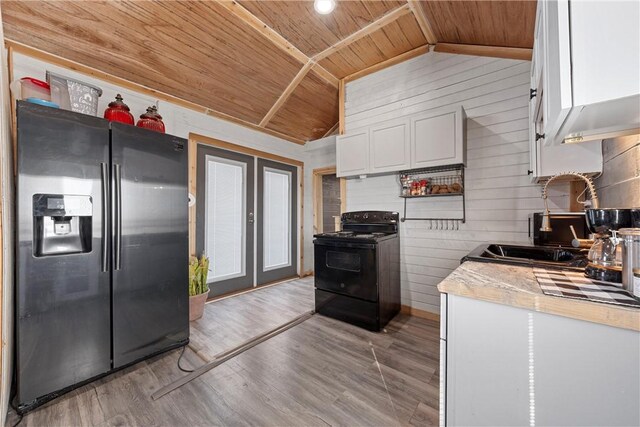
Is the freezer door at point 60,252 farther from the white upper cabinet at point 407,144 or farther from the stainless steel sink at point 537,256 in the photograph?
the stainless steel sink at point 537,256

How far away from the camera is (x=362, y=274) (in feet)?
8.29

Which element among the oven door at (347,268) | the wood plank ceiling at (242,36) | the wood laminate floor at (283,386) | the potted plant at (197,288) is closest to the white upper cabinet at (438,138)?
the wood plank ceiling at (242,36)

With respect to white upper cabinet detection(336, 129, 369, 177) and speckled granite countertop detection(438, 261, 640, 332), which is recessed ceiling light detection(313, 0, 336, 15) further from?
speckled granite countertop detection(438, 261, 640, 332)

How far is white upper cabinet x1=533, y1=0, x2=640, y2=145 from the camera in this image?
2.27 feet

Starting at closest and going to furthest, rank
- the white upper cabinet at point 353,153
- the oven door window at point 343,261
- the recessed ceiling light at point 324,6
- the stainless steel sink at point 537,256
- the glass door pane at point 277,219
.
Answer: the stainless steel sink at point 537,256 < the recessed ceiling light at point 324,6 < the oven door window at point 343,261 < the white upper cabinet at point 353,153 < the glass door pane at point 277,219

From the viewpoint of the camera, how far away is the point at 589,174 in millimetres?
1624

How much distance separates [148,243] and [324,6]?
2.52 meters

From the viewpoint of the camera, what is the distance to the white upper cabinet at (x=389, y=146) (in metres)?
2.65

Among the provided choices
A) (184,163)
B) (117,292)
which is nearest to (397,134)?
(184,163)

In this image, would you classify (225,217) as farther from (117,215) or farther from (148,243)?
(117,215)

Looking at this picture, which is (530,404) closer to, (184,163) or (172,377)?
(172,377)

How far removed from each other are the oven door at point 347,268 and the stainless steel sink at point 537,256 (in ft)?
3.25

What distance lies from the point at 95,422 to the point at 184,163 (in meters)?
1.82

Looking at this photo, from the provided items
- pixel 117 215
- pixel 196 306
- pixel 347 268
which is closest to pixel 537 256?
pixel 347 268
